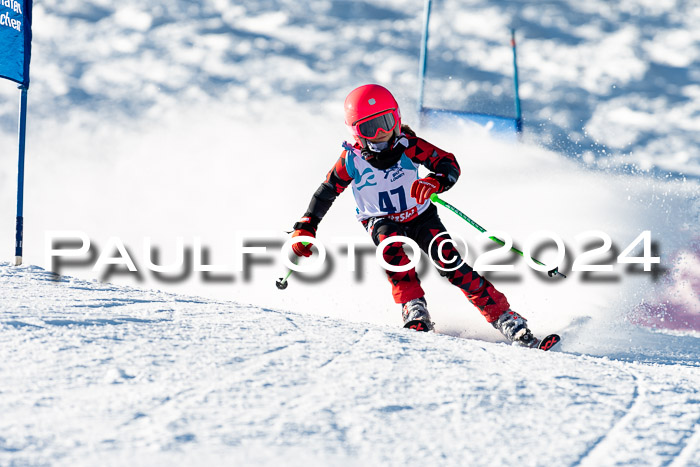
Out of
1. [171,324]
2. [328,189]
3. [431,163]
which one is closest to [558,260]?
[431,163]

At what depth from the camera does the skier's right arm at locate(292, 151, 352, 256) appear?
4.36 metres

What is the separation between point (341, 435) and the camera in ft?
6.24

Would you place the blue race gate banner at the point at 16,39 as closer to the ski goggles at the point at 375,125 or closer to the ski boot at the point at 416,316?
the ski goggles at the point at 375,125

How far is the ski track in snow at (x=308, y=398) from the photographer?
1810mm

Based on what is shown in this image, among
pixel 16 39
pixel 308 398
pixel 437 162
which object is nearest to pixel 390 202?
pixel 437 162

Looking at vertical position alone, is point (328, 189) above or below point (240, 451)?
above

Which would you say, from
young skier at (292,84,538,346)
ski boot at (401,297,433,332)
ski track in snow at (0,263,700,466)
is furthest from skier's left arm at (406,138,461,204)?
ski track in snow at (0,263,700,466)

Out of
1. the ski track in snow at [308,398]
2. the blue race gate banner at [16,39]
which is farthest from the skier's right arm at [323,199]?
the blue race gate banner at [16,39]

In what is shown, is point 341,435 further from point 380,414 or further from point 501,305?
point 501,305

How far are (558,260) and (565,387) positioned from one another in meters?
2.06

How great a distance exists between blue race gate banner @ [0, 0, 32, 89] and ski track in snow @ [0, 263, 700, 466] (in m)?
3.09

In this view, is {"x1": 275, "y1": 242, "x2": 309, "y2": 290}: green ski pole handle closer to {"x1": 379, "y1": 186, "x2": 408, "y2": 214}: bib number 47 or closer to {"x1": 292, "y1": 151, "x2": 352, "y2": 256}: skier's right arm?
{"x1": 292, "y1": 151, "x2": 352, "y2": 256}: skier's right arm

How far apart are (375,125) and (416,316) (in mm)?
1318

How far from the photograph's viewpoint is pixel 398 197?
4.28 m
